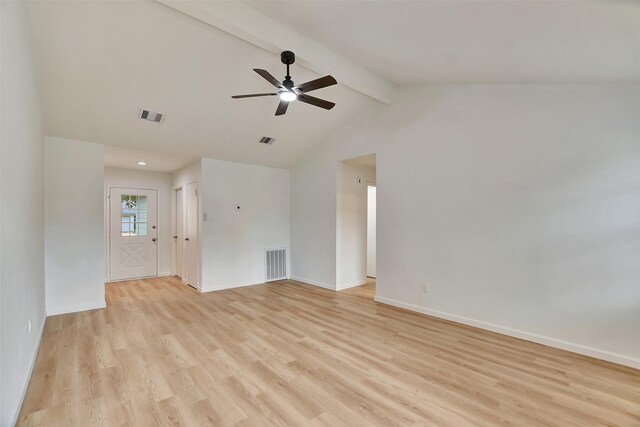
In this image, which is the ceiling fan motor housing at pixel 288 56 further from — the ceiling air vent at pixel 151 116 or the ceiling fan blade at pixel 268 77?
the ceiling air vent at pixel 151 116

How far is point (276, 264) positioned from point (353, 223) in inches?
78.1

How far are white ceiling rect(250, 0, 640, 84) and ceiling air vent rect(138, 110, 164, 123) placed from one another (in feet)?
7.03

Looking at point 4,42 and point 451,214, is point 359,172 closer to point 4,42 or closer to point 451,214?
point 451,214

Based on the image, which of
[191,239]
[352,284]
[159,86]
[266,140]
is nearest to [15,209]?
[159,86]

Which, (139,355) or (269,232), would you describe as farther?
(269,232)

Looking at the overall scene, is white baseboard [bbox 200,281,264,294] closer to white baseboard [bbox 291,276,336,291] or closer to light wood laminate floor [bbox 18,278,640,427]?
white baseboard [bbox 291,276,336,291]

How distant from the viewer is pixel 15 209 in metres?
2.02

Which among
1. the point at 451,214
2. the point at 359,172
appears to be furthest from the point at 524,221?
the point at 359,172

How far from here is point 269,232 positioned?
6.30m

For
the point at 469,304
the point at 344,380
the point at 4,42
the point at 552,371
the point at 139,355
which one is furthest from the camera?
the point at 469,304

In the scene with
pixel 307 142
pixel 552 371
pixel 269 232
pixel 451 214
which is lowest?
pixel 552 371

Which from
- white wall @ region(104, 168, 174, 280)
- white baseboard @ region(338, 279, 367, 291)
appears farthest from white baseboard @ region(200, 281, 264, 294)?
white wall @ region(104, 168, 174, 280)

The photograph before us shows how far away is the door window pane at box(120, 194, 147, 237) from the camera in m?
6.45

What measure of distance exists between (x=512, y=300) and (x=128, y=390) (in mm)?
3961
